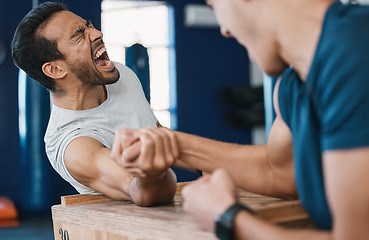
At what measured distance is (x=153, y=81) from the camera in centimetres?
683

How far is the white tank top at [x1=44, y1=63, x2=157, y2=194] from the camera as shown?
1871 mm

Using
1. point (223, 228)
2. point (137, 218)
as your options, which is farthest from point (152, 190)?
point (223, 228)

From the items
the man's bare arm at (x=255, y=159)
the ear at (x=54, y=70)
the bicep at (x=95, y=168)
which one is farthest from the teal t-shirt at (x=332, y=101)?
the ear at (x=54, y=70)

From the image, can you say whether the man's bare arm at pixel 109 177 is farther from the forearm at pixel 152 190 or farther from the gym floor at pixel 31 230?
the gym floor at pixel 31 230

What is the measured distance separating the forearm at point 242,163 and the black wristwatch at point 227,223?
382 millimetres

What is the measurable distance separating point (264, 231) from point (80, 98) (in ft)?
4.71

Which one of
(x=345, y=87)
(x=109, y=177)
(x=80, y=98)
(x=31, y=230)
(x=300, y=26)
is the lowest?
(x=31, y=230)

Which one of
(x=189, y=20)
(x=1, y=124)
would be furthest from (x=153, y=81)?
(x=1, y=124)

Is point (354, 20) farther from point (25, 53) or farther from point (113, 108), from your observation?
point (25, 53)

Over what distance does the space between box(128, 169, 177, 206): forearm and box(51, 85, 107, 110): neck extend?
0.75 meters

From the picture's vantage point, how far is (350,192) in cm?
69

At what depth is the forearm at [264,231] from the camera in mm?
752

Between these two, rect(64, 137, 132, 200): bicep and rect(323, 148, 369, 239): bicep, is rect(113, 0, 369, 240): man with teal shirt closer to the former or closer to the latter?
rect(323, 148, 369, 239): bicep

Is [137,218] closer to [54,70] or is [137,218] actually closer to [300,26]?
[300,26]
